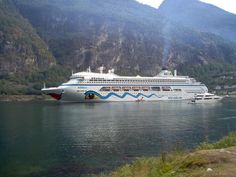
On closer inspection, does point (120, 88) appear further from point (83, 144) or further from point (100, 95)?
point (83, 144)

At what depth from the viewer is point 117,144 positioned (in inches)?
1578

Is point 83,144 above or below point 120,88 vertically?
below

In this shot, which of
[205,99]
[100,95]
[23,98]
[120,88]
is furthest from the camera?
[23,98]

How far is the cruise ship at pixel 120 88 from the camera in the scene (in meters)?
128

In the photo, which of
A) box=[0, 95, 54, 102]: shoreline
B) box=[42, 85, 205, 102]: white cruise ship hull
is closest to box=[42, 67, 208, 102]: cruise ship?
box=[42, 85, 205, 102]: white cruise ship hull

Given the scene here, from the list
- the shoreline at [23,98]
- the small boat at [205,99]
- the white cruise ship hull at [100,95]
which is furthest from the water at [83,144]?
the shoreline at [23,98]

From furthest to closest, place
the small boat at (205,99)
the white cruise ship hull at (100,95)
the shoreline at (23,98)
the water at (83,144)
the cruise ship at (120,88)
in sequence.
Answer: the shoreline at (23,98) → the cruise ship at (120,88) → the small boat at (205,99) → the white cruise ship hull at (100,95) → the water at (83,144)

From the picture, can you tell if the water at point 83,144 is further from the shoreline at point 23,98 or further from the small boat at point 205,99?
the shoreline at point 23,98

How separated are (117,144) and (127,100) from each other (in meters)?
97.2

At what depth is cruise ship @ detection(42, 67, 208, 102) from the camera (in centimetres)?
12850

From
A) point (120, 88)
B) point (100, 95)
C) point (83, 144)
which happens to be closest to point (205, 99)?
point (120, 88)

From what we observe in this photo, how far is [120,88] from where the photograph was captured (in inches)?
5438

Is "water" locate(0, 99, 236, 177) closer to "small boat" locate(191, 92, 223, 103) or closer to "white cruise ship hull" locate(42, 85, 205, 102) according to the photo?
"white cruise ship hull" locate(42, 85, 205, 102)

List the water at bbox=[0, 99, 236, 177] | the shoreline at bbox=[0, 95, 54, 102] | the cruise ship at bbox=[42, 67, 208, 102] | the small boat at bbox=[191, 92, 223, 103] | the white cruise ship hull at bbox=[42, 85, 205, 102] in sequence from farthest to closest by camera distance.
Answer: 1. the shoreline at bbox=[0, 95, 54, 102]
2. the cruise ship at bbox=[42, 67, 208, 102]
3. the small boat at bbox=[191, 92, 223, 103]
4. the white cruise ship hull at bbox=[42, 85, 205, 102]
5. the water at bbox=[0, 99, 236, 177]
